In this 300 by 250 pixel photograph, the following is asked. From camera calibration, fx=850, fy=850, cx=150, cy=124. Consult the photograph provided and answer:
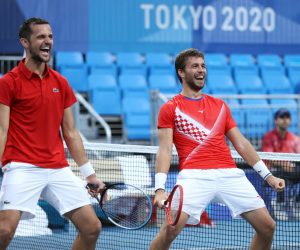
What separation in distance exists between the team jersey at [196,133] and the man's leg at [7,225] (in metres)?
1.29

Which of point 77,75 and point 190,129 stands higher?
point 77,75

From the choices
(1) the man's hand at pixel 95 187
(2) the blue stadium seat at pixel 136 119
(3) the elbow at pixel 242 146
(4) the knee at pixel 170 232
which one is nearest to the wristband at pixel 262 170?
(3) the elbow at pixel 242 146

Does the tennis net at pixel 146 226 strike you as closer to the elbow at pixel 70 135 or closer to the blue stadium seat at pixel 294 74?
the elbow at pixel 70 135

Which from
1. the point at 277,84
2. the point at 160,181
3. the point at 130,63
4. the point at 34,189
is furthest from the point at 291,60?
the point at 34,189

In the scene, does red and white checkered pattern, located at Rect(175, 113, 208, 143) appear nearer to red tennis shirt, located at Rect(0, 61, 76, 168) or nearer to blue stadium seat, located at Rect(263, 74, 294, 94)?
red tennis shirt, located at Rect(0, 61, 76, 168)

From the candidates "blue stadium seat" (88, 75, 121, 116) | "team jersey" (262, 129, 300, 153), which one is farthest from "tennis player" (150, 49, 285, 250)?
"blue stadium seat" (88, 75, 121, 116)

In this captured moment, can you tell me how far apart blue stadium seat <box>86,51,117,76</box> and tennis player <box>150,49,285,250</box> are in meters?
8.33

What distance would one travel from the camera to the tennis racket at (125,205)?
641 cm

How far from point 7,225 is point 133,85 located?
357 inches

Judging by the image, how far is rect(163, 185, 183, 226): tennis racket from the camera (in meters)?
5.79

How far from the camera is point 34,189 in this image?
5.92 metres

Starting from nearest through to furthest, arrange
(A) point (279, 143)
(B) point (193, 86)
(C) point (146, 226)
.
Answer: (B) point (193, 86) → (C) point (146, 226) → (A) point (279, 143)

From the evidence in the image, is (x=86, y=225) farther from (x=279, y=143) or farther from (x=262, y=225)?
(x=279, y=143)

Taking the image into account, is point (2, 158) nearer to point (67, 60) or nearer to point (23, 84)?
point (23, 84)
